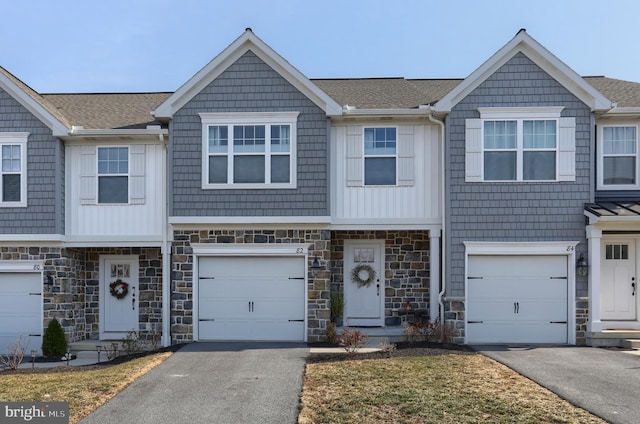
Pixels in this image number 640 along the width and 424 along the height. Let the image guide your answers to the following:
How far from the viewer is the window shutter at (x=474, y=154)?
12.1 metres

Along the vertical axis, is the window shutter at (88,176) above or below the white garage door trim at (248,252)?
above

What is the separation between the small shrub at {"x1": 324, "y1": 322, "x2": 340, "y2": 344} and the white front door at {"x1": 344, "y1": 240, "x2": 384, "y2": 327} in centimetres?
141

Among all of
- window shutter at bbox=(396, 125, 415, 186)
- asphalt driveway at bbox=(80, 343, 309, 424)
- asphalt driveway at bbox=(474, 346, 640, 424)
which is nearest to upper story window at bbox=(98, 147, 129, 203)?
asphalt driveway at bbox=(80, 343, 309, 424)

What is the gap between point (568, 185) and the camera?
1208cm

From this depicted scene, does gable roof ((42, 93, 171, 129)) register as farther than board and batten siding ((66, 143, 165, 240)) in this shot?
Yes

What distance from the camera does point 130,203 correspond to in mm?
12781

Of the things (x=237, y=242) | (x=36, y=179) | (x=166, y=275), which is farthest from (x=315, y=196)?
(x=36, y=179)

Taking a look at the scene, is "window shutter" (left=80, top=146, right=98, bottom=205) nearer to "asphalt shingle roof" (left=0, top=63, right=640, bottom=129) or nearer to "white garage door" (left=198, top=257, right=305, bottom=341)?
"asphalt shingle roof" (left=0, top=63, right=640, bottom=129)

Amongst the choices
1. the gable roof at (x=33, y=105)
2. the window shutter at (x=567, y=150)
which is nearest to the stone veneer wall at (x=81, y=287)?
the gable roof at (x=33, y=105)

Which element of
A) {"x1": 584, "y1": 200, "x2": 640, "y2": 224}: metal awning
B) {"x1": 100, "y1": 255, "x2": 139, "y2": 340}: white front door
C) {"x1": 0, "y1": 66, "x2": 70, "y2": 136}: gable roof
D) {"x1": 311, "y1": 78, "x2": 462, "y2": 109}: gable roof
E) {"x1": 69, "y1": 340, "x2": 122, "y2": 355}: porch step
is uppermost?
{"x1": 311, "y1": 78, "x2": 462, "y2": 109}: gable roof

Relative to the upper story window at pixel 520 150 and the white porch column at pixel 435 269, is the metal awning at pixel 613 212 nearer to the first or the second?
the upper story window at pixel 520 150

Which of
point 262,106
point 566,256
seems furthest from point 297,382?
point 566,256

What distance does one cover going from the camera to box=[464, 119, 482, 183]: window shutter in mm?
12117

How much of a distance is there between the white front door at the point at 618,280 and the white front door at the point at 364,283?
552 cm
